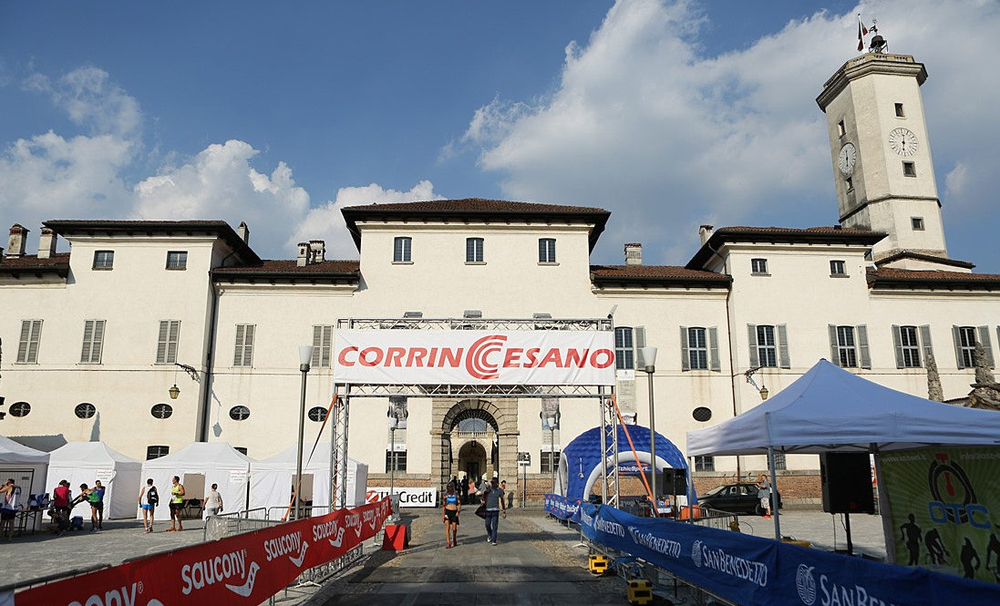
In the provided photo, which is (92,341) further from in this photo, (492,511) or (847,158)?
(847,158)

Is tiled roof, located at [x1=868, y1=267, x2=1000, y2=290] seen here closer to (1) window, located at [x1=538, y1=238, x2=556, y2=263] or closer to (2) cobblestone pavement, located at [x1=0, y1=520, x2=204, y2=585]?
(1) window, located at [x1=538, y1=238, x2=556, y2=263]

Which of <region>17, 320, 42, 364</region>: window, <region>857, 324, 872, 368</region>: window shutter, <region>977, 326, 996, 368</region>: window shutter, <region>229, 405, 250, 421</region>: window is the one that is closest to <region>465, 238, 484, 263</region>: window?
<region>229, 405, 250, 421</region>: window

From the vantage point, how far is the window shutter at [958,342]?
1265 inches

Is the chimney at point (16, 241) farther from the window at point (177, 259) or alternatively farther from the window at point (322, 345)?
the window at point (322, 345)

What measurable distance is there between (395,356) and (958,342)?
29.2 metres

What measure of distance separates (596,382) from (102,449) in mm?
18096

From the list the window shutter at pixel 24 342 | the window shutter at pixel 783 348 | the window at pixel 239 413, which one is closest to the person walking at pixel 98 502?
the window at pixel 239 413

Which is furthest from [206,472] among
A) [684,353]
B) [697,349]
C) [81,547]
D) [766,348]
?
[766,348]

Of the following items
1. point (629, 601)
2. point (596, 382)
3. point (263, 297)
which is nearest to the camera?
point (629, 601)

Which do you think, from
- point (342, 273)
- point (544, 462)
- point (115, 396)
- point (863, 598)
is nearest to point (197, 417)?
point (115, 396)

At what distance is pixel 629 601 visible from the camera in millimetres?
9664

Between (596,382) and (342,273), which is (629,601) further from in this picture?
(342,273)

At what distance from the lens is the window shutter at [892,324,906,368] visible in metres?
32.0

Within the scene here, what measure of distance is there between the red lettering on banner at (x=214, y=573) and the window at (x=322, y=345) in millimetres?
19479
